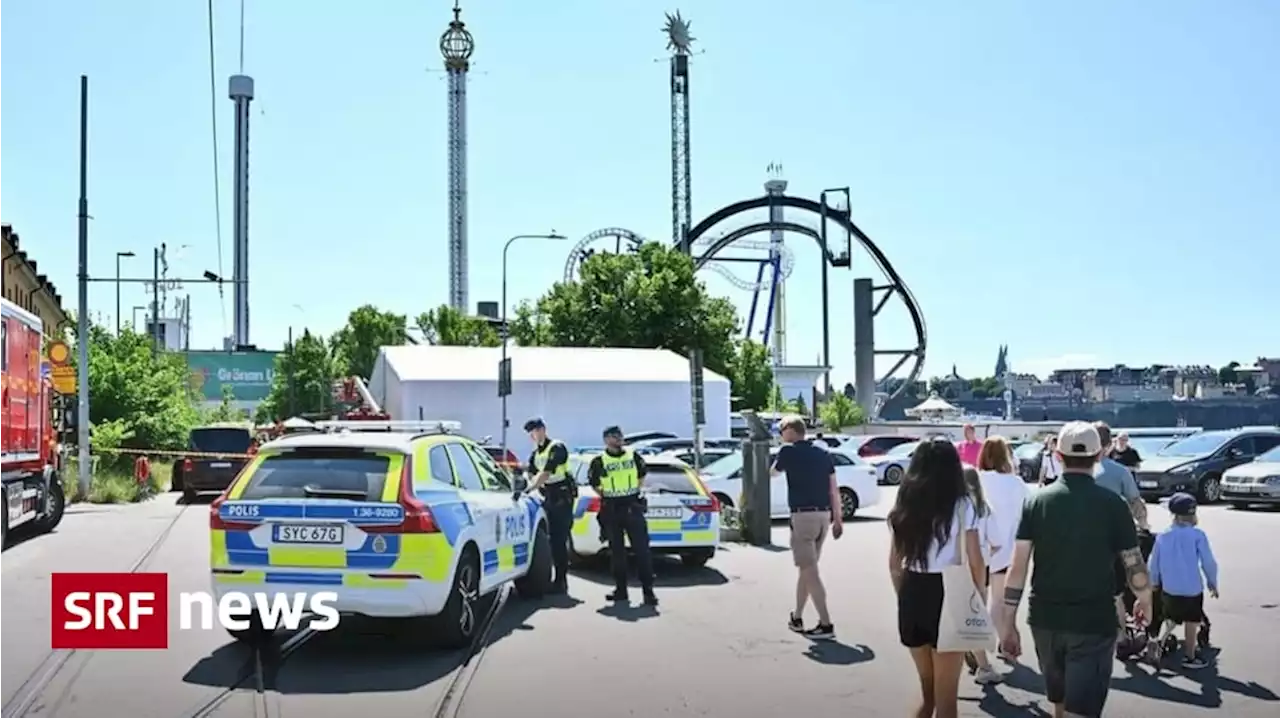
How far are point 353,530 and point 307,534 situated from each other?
0.32 meters

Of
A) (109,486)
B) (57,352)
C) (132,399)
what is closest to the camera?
(57,352)

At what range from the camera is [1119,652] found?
30.0 ft

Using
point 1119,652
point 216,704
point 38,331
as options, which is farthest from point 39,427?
point 1119,652

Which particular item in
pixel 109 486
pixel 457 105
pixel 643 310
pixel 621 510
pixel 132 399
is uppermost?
pixel 457 105

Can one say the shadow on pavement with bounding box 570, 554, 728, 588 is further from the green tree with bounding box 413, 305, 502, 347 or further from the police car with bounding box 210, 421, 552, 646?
the green tree with bounding box 413, 305, 502, 347

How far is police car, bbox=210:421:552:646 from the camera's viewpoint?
8.77m

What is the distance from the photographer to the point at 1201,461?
2597 cm

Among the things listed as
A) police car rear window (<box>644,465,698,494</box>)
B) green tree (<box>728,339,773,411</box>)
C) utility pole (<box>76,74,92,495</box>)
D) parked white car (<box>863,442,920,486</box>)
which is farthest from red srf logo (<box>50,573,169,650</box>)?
green tree (<box>728,339,773,411</box>)

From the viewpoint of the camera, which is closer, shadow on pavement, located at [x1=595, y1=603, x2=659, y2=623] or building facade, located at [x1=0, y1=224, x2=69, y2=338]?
shadow on pavement, located at [x1=595, y1=603, x2=659, y2=623]

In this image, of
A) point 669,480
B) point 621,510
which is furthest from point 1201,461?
point 621,510

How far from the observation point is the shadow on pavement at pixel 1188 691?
26.2 ft

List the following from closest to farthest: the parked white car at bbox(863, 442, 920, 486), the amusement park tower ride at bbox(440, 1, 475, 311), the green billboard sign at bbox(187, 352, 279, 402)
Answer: the parked white car at bbox(863, 442, 920, 486) → the green billboard sign at bbox(187, 352, 279, 402) → the amusement park tower ride at bbox(440, 1, 475, 311)

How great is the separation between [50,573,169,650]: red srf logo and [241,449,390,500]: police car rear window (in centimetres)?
179

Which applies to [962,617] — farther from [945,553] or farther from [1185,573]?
[1185,573]
